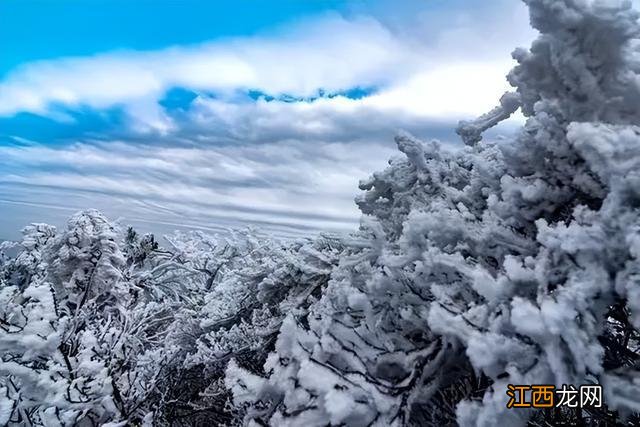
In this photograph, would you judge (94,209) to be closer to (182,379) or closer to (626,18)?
(182,379)

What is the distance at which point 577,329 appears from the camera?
2215mm

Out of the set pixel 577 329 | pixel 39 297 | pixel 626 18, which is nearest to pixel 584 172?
pixel 626 18

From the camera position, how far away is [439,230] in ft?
10.7

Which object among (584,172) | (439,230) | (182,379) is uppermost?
(584,172)

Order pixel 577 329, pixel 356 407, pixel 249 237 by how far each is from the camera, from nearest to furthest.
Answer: pixel 577 329 → pixel 356 407 → pixel 249 237

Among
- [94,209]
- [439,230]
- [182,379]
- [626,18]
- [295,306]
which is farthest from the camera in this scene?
[94,209]

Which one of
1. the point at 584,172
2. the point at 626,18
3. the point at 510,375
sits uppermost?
the point at 626,18

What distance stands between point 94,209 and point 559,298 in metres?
14.5

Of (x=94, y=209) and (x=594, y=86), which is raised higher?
(x=594, y=86)

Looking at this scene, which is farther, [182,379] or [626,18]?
[182,379]

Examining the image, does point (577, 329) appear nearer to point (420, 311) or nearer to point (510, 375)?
point (510, 375)

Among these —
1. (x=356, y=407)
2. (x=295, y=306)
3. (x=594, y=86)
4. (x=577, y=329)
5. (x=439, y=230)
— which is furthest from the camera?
(x=295, y=306)

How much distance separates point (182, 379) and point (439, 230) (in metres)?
8.79

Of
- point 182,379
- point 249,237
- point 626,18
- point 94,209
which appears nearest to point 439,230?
point 626,18
